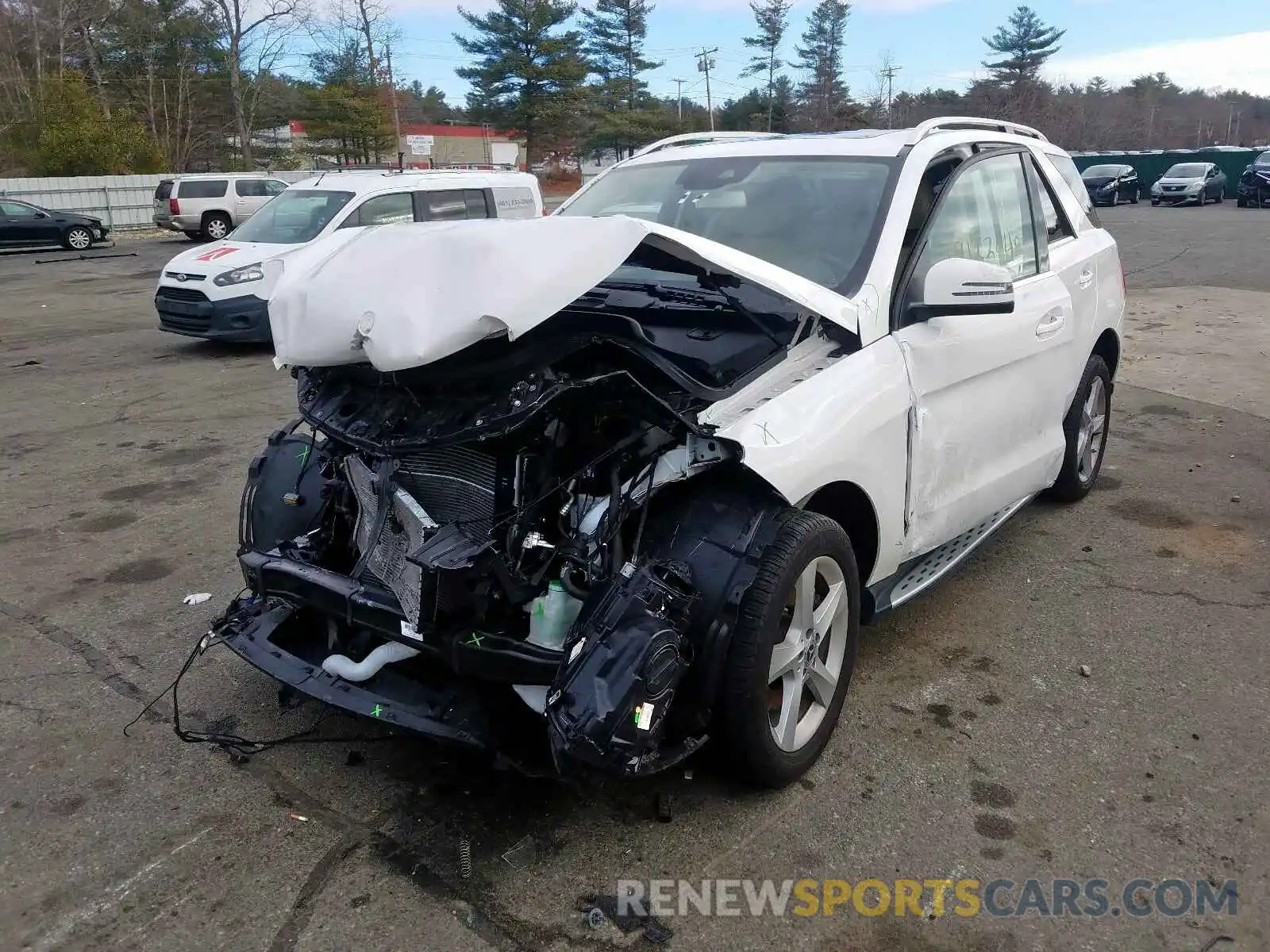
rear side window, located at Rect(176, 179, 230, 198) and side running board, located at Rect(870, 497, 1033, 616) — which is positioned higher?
rear side window, located at Rect(176, 179, 230, 198)

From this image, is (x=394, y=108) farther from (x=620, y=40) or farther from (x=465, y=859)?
(x=465, y=859)

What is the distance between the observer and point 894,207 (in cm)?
370

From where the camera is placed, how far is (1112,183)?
38.9 meters

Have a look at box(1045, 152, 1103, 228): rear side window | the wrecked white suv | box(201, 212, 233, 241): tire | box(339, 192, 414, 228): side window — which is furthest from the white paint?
box(201, 212, 233, 241): tire

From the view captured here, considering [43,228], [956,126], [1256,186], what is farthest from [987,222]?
[1256,186]

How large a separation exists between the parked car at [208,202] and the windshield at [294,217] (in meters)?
15.0

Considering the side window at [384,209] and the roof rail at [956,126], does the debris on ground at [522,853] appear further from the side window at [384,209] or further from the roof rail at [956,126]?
the side window at [384,209]

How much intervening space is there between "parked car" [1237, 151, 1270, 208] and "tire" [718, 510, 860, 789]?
3994 centimetres

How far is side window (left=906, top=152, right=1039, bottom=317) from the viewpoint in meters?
3.84

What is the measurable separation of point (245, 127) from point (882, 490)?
50.0 m

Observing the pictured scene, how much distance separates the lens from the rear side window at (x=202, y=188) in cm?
2547

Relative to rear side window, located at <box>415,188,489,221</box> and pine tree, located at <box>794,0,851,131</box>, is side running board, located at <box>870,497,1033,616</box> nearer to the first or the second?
rear side window, located at <box>415,188,489,221</box>

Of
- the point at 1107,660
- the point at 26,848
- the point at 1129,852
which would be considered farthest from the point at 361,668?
the point at 1107,660

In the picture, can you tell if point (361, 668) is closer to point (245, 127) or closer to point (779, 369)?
point (779, 369)
